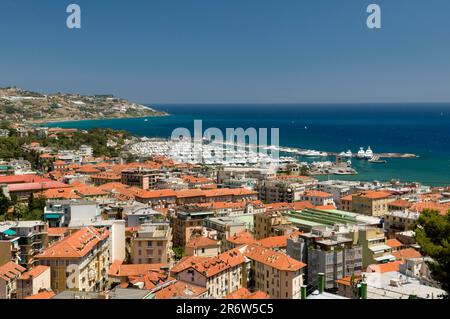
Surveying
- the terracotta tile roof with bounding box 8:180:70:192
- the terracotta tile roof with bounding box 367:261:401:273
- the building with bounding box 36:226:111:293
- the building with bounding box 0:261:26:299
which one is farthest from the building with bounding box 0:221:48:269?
the terracotta tile roof with bounding box 8:180:70:192

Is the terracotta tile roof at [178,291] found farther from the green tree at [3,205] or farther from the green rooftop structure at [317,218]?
the green tree at [3,205]

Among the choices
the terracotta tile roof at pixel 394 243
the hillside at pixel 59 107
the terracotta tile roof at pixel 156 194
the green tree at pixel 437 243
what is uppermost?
the hillside at pixel 59 107

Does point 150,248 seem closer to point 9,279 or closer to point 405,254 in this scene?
point 9,279

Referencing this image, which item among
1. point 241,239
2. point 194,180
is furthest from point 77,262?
point 194,180

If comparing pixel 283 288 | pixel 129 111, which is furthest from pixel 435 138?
pixel 129 111

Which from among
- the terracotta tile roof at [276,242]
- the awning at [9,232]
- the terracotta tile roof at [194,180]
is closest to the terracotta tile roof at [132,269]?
the awning at [9,232]

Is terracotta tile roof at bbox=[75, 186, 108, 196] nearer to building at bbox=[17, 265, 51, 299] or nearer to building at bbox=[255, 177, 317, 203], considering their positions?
building at bbox=[255, 177, 317, 203]
